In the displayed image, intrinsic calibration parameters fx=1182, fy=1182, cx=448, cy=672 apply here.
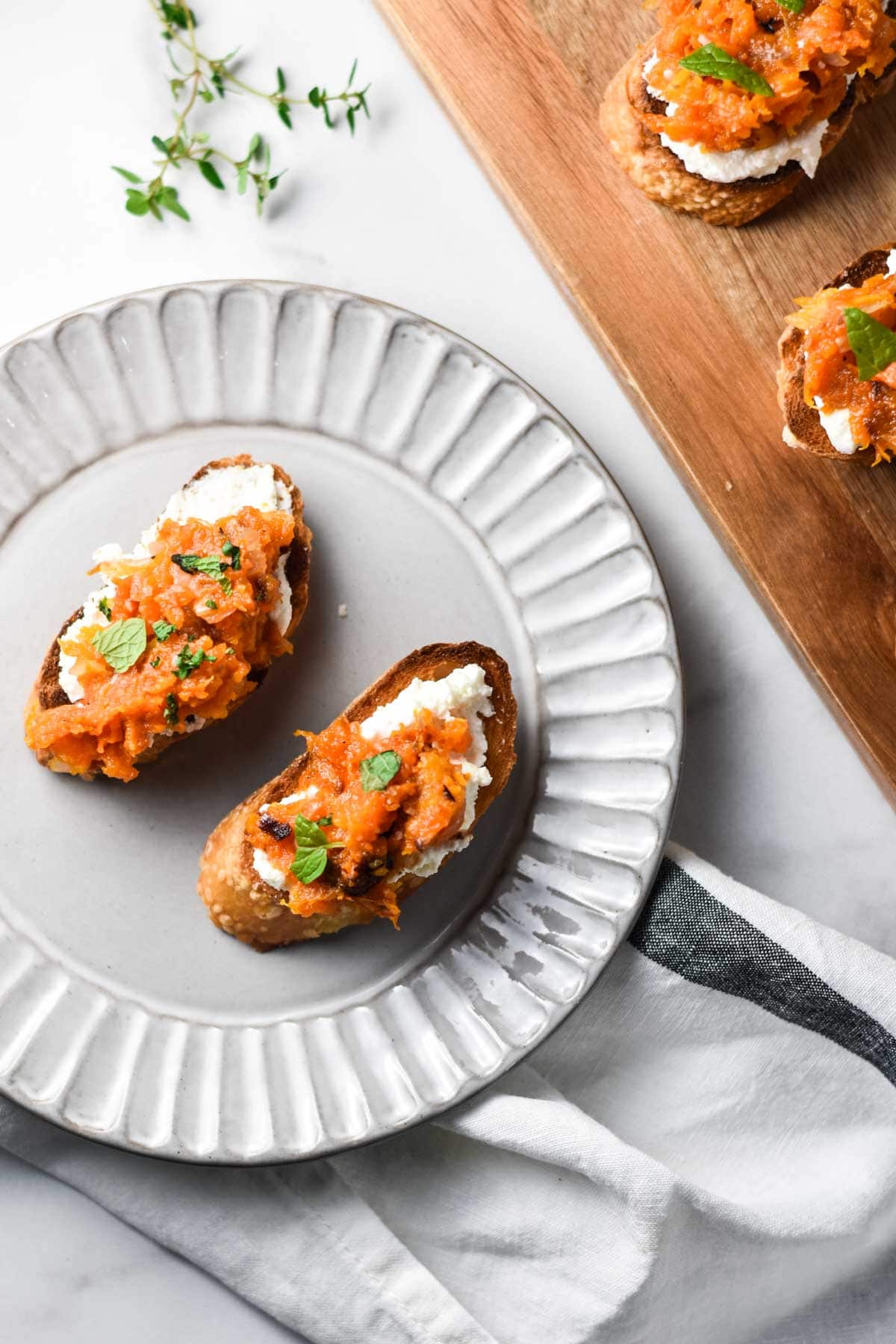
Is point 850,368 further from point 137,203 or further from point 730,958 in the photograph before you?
point 137,203

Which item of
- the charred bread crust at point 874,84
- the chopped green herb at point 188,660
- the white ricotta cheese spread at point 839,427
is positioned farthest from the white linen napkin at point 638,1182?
the charred bread crust at point 874,84

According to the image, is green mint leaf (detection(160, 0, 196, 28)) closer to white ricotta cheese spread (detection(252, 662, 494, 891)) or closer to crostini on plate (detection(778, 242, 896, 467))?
crostini on plate (detection(778, 242, 896, 467))

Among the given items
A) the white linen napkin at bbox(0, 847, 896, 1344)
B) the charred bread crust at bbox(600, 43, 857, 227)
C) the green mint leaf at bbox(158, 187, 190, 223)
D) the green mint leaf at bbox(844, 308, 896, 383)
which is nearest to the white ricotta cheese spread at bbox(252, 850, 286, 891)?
the white linen napkin at bbox(0, 847, 896, 1344)

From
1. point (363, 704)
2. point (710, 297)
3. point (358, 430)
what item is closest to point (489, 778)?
point (363, 704)

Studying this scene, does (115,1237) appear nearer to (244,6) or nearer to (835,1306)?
(835,1306)

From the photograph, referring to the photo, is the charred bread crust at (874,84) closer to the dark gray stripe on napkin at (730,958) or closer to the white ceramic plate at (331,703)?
the white ceramic plate at (331,703)
